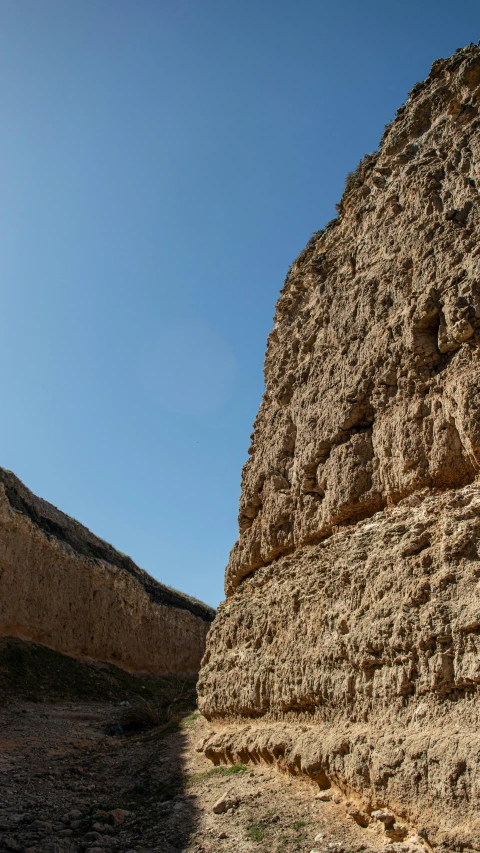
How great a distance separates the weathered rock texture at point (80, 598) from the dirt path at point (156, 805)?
9.18m

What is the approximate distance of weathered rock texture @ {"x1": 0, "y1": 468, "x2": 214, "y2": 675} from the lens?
1789 centimetres

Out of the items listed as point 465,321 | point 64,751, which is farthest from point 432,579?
point 64,751

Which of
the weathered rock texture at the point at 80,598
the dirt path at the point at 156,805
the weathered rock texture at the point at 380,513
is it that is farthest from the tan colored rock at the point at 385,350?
the weathered rock texture at the point at 80,598

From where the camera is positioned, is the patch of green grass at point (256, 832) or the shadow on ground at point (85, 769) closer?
the patch of green grass at point (256, 832)

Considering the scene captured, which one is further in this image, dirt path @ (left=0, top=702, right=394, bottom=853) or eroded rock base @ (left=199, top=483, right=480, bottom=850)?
dirt path @ (left=0, top=702, right=394, bottom=853)

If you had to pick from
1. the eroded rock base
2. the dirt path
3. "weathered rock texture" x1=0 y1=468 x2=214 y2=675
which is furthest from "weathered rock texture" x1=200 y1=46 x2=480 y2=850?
"weathered rock texture" x1=0 y1=468 x2=214 y2=675

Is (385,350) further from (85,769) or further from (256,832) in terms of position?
(85,769)

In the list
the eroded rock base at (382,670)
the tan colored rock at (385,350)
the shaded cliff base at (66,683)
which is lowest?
the shaded cliff base at (66,683)

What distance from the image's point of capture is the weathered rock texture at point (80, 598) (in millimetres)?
17891

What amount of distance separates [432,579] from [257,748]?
297cm

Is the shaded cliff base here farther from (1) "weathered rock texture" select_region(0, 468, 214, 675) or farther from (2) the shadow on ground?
(1) "weathered rock texture" select_region(0, 468, 214, 675)

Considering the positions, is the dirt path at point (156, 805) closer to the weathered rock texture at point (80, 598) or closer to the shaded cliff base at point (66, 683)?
the shaded cliff base at point (66, 683)

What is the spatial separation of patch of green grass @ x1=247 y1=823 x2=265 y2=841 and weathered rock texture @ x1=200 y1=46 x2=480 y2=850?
2.01ft

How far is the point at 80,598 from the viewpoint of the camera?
20.4 meters
